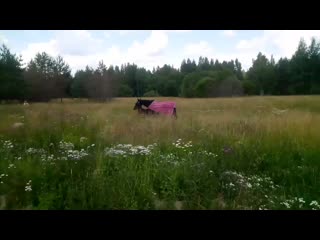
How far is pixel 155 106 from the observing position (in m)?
9.73

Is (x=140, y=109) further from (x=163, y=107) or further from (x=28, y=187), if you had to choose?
(x=28, y=187)

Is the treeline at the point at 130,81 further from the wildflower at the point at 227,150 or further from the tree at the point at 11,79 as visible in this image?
the wildflower at the point at 227,150

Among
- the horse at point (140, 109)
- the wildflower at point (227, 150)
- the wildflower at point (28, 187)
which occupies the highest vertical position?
the horse at point (140, 109)

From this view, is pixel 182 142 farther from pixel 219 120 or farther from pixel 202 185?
pixel 219 120

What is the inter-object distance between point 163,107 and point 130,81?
2.60 m

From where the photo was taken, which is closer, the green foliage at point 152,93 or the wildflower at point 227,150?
the wildflower at point 227,150

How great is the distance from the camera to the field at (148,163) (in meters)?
2.66

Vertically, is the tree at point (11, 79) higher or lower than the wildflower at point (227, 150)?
higher

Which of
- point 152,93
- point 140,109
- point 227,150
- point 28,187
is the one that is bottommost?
point 28,187

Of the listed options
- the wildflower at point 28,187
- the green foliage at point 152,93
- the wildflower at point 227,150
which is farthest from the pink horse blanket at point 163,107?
the wildflower at point 28,187

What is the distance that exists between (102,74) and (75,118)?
134 centimetres

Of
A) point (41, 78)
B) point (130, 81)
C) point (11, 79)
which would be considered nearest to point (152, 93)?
point (130, 81)
